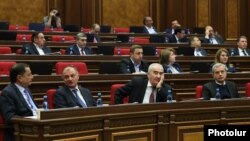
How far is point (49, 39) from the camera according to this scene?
10.5 metres

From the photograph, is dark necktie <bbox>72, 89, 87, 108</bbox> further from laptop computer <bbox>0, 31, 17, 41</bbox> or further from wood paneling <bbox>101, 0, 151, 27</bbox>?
wood paneling <bbox>101, 0, 151, 27</bbox>

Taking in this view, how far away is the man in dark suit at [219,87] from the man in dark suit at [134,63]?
154 cm

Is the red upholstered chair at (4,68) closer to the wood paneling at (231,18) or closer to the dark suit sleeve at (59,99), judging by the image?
the dark suit sleeve at (59,99)

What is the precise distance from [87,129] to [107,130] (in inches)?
8.2

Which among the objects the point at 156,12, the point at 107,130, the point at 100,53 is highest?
the point at 156,12

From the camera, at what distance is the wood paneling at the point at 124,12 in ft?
44.6

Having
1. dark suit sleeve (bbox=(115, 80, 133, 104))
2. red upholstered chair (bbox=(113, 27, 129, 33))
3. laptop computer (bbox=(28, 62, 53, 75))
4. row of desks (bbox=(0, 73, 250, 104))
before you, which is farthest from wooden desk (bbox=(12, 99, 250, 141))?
red upholstered chair (bbox=(113, 27, 129, 33))

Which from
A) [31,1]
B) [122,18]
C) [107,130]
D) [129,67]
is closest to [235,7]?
[122,18]

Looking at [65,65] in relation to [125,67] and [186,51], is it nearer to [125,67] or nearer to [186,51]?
[125,67]

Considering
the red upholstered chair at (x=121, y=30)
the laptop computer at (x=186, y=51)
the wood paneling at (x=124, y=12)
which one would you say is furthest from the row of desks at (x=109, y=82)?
the wood paneling at (x=124, y=12)

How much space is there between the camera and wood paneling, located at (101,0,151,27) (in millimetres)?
13602

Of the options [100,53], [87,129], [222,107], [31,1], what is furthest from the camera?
[31,1]

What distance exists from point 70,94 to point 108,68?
2294 millimetres

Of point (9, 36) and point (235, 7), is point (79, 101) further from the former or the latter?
point (235, 7)
